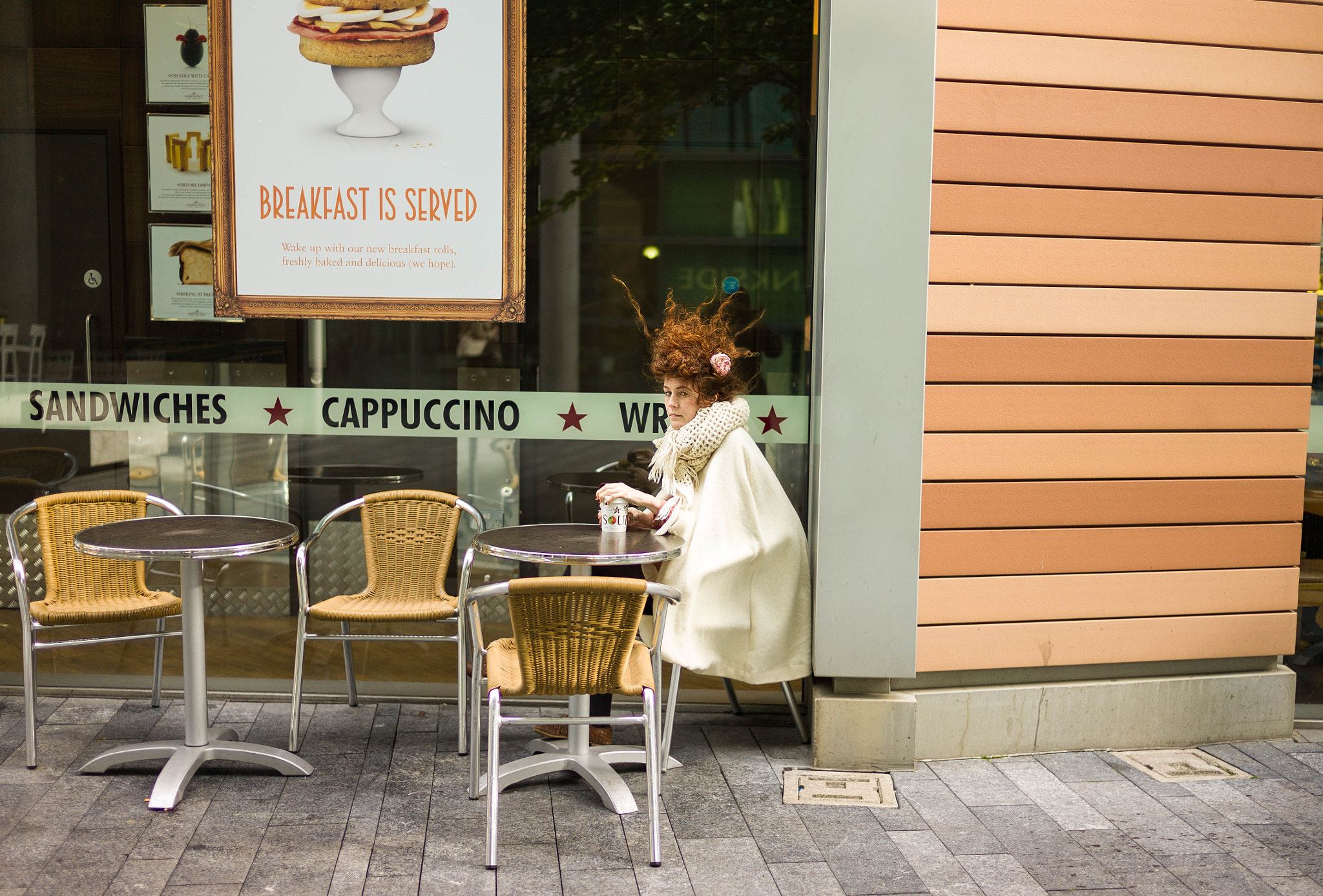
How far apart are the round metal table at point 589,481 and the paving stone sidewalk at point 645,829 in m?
Answer: 1.08

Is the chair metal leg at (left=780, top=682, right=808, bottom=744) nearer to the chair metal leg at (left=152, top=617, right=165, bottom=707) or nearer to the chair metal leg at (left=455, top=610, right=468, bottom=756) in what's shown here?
the chair metal leg at (left=455, top=610, right=468, bottom=756)

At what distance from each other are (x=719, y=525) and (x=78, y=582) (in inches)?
99.5

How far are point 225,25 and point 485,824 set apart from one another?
347 cm

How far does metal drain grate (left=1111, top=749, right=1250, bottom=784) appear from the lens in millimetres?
4336

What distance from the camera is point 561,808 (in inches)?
153

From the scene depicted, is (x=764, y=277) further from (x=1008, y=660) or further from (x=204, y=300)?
(x=204, y=300)

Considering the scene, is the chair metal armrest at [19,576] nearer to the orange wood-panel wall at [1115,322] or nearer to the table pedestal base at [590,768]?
the table pedestal base at [590,768]

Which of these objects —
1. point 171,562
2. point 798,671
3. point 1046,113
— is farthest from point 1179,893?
point 171,562

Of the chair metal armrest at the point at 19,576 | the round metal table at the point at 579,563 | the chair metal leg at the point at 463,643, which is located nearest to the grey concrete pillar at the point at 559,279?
the round metal table at the point at 579,563

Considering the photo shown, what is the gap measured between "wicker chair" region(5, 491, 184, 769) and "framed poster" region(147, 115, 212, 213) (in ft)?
4.20

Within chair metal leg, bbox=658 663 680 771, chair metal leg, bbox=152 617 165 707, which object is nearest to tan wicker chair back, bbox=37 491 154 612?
chair metal leg, bbox=152 617 165 707

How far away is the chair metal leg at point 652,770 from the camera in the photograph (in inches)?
133

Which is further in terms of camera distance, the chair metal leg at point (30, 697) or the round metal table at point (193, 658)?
the chair metal leg at point (30, 697)

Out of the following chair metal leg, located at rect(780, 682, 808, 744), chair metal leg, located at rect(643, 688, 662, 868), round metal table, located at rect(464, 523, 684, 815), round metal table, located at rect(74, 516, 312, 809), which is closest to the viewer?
chair metal leg, located at rect(643, 688, 662, 868)
